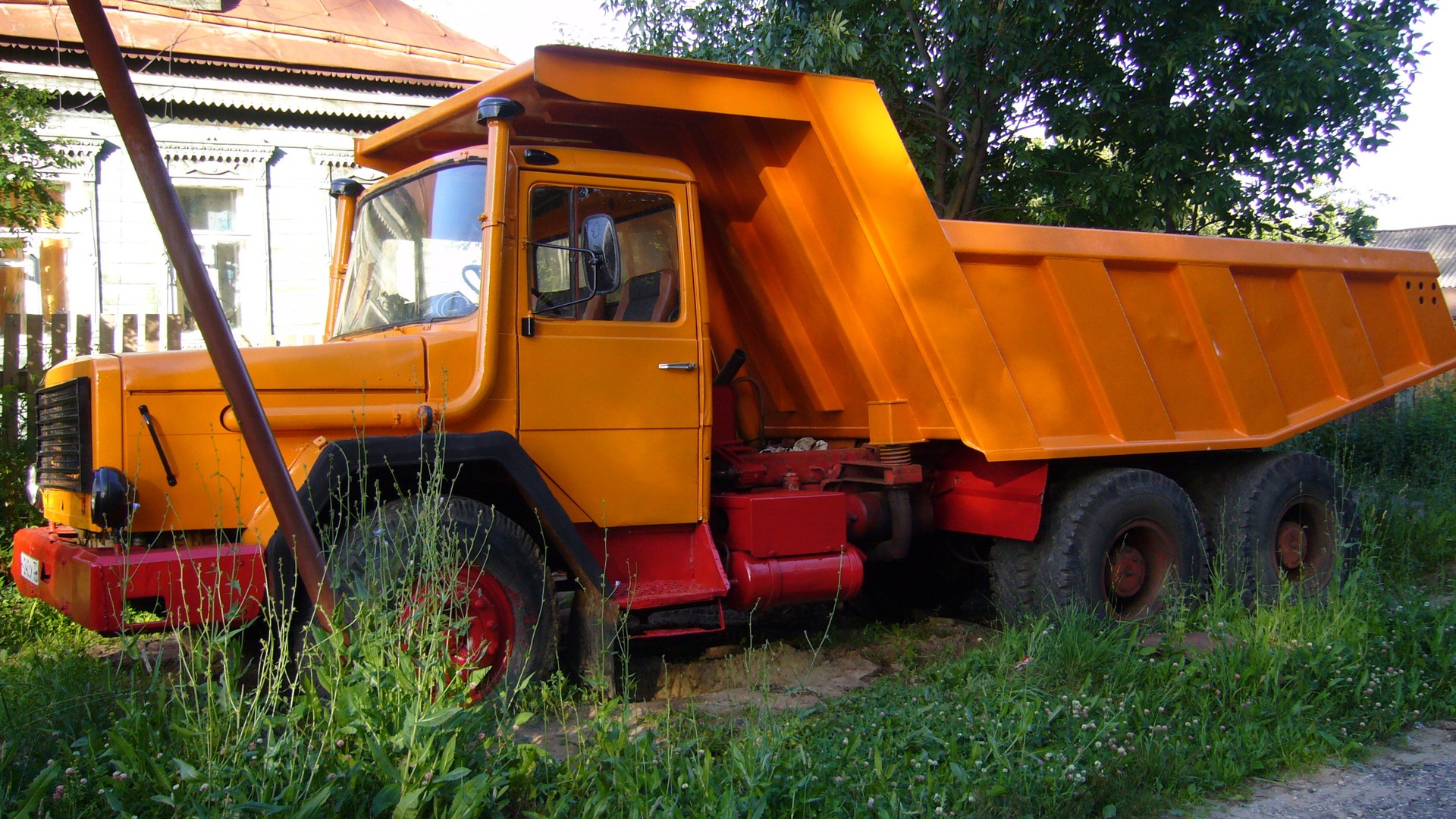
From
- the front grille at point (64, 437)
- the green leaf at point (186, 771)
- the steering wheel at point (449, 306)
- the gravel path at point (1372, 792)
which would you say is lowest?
the gravel path at point (1372, 792)

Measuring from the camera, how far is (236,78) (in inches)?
476

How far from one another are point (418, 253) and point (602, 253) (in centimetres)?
90

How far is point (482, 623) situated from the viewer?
166 inches

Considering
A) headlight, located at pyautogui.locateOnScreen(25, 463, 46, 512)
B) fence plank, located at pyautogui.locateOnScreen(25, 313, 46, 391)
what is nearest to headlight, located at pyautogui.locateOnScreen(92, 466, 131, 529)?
headlight, located at pyautogui.locateOnScreen(25, 463, 46, 512)

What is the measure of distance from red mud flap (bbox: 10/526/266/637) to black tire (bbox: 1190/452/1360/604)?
17.1ft

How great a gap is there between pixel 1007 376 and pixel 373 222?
3251 mm

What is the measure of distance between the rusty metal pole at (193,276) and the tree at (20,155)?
16.8 ft

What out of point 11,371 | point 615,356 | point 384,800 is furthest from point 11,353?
point 384,800

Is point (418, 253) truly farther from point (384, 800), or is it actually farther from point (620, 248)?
point (384, 800)

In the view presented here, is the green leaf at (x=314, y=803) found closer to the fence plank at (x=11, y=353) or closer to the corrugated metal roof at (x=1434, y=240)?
the fence plank at (x=11, y=353)

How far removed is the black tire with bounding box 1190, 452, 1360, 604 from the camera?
6.34 metres

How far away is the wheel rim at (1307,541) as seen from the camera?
662cm

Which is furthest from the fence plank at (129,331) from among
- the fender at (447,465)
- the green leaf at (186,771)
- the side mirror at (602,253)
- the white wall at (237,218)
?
the green leaf at (186,771)

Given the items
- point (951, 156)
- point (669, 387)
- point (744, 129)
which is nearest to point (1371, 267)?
point (951, 156)
